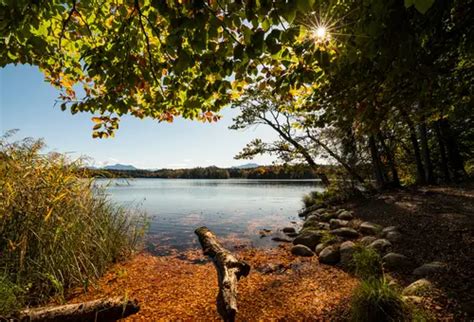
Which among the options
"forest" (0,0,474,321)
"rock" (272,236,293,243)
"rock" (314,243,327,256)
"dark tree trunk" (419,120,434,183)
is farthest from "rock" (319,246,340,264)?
"dark tree trunk" (419,120,434,183)

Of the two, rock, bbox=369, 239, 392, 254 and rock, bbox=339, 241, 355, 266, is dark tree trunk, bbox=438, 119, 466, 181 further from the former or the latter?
rock, bbox=339, 241, 355, 266

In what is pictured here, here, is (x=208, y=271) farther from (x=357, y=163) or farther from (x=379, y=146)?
(x=379, y=146)

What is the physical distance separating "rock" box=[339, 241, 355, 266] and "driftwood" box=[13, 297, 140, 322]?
4.20 metres

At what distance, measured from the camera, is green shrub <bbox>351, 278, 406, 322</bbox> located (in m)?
2.81

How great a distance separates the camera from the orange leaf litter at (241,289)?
12.0ft

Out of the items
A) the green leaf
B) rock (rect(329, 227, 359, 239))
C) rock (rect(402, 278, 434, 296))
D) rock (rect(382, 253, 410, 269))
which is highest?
the green leaf

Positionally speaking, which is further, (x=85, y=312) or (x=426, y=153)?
(x=426, y=153)

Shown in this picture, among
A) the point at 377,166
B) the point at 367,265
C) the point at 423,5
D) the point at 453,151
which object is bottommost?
the point at 367,265

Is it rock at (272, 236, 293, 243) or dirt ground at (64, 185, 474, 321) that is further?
rock at (272, 236, 293, 243)

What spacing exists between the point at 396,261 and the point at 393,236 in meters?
1.37

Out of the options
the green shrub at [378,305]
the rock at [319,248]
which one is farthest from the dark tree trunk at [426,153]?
the green shrub at [378,305]

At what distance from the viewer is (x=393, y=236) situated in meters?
5.75

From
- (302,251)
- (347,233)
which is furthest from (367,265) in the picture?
(347,233)

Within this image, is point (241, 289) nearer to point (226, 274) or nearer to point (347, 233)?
point (226, 274)
